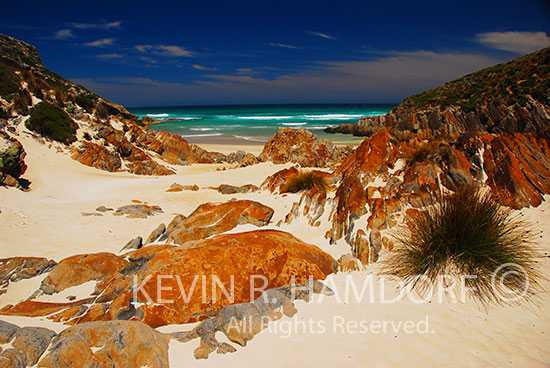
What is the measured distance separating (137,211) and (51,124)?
10938 mm

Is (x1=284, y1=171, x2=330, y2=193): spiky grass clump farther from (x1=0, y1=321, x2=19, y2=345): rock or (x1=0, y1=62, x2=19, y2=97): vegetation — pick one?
(x1=0, y1=62, x2=19, y2=97): vegetation

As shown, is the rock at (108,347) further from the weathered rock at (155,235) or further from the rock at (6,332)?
the weathered rock at (155,235)

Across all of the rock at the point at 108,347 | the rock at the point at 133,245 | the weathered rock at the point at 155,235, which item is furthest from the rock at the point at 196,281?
the weathered rock at the point at 155,235

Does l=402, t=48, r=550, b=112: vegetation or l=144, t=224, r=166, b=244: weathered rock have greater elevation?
l=402, t=48, r=550, b=112: vegetation

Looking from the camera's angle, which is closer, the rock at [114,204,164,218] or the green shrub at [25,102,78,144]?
the rock at [114,204,164,218]

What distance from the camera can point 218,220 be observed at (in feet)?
22.4

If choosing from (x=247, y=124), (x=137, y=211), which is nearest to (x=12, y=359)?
(x=137, y=211)

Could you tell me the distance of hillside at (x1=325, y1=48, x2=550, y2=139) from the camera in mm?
24875

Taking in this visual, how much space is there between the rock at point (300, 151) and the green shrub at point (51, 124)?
10863 millimetres

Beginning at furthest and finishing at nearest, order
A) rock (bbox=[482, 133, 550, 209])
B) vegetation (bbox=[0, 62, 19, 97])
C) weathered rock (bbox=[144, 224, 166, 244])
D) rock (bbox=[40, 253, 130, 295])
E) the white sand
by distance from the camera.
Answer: vegetation (bbox=[0, 62, 19, 97]) → weathered rock (bbox=[144, 224, 166, 244]) → rock (bbox=[482, 133, 550, 209]) → rock (bbox=[40, 253, 130, 295]) → the white sand

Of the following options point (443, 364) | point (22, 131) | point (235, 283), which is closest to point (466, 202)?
point (443, 364)

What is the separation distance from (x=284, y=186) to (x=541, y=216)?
6.08m

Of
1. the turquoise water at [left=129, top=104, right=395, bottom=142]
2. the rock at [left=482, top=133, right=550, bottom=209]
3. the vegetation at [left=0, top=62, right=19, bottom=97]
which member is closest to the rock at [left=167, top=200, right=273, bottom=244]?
the rock at [left=482, top=133, right=550, bottom=209]

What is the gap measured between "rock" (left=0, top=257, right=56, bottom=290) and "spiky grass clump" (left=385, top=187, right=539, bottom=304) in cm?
643
